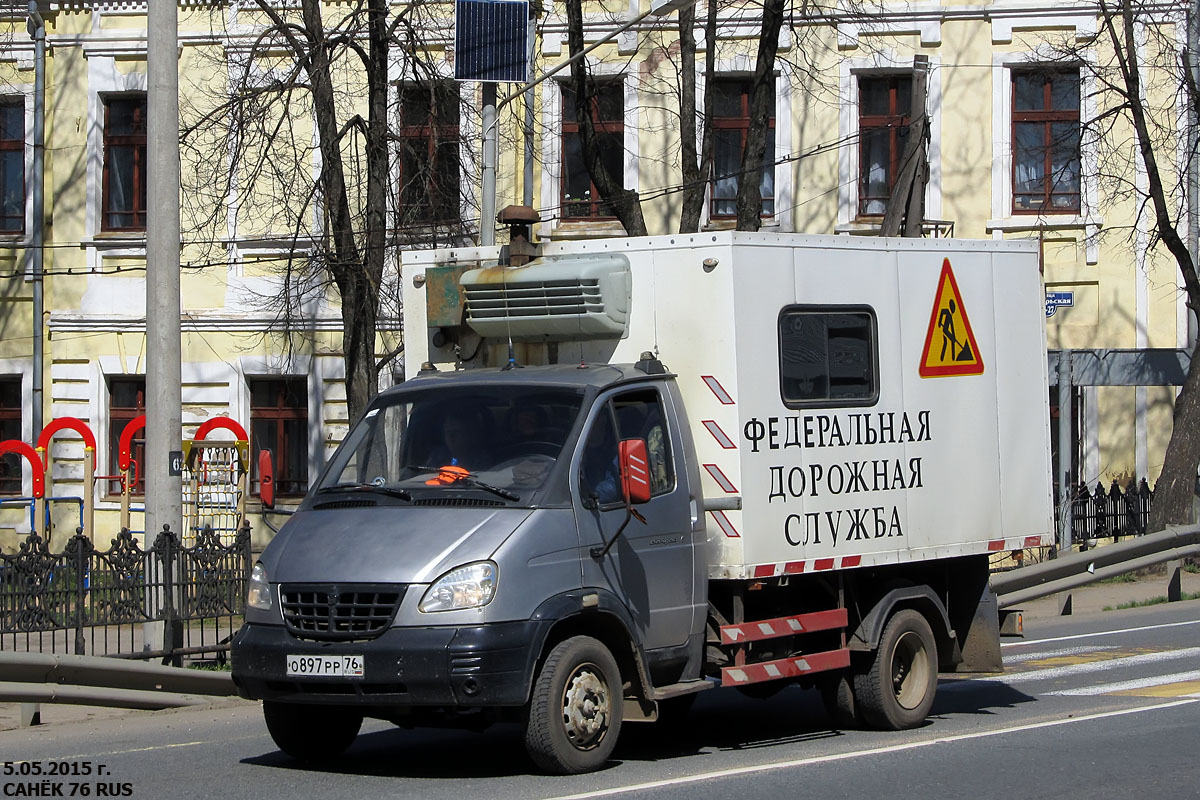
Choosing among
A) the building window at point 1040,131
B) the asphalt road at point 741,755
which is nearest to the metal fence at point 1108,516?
the building window at point 1040,131

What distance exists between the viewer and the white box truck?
28.0 feet

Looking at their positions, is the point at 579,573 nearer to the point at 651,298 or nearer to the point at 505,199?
the point at 651,298

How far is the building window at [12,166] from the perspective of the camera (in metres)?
26.8

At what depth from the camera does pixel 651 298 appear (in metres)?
9.94

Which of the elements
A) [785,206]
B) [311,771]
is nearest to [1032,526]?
[311,771]

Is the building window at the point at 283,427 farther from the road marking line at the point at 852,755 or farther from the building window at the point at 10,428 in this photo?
the road marking line at the point at 852,755

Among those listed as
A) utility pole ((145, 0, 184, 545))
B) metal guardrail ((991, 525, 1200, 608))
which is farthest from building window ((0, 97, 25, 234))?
metal guardrail ((991, 525, 1200, 608))

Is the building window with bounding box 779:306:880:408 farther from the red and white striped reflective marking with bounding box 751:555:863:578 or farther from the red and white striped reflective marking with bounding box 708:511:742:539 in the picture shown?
the red and white striped reflective marking with bounding box 751:555:863:578

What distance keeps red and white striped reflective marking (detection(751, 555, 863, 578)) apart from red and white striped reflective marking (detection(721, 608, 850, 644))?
307 millimetres

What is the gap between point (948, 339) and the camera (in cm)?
1121

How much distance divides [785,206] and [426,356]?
15.5 metres

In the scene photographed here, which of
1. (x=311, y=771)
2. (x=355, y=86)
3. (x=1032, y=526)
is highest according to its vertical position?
(x=355, y=86)

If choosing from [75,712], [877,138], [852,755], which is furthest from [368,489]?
[877,138]

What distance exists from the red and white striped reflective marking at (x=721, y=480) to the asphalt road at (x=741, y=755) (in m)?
1.58
